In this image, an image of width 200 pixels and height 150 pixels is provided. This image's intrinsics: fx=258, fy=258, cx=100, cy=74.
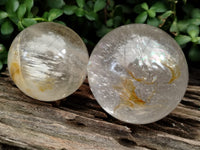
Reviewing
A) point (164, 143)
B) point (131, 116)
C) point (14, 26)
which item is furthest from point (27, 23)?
point (164, 143)

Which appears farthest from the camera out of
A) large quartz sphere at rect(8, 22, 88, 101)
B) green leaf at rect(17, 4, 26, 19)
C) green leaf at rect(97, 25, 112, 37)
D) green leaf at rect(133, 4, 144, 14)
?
green leaf at rect(97, 25, 112, 37)

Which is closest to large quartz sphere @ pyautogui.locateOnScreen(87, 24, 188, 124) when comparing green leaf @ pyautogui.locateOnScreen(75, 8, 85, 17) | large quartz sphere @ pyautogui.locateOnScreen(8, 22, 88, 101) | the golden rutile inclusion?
the golden rutile inclusion

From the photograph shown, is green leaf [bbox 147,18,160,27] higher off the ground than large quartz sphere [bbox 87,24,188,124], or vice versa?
green leaf [bbox 147,18,160,27]

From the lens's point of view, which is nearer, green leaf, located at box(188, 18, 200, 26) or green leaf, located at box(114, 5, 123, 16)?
green leaf, located at box(188, 18, 200, 26)

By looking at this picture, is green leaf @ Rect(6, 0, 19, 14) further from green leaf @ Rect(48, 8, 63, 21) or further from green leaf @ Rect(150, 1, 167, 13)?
green leaf @ Rect(150, 1, 167, 13)

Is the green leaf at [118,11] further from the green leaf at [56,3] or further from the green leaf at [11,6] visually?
the green leaf at [11,6]

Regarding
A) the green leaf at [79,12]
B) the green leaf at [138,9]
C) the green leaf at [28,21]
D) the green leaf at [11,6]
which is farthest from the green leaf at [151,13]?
the green leaf at [11,6]

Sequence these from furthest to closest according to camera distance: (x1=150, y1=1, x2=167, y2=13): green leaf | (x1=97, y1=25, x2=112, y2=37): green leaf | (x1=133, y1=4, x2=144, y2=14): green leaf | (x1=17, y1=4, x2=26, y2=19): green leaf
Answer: (x1=97, y1=25, x2=112, y2=37): green leaf < (x1=133, y1=4, x2=144, y2=14): green leaf < (x1=150, y1=1, x2=167, y2=13): green leaf < (x1=17, y1=4, x2=26, y2=19): green leaf

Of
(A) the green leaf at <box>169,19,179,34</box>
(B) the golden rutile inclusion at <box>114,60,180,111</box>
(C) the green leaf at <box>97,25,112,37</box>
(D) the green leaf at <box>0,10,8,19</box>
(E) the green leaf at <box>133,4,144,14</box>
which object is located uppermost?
(E) the green leaf at <box>133,4,144,14</box>
